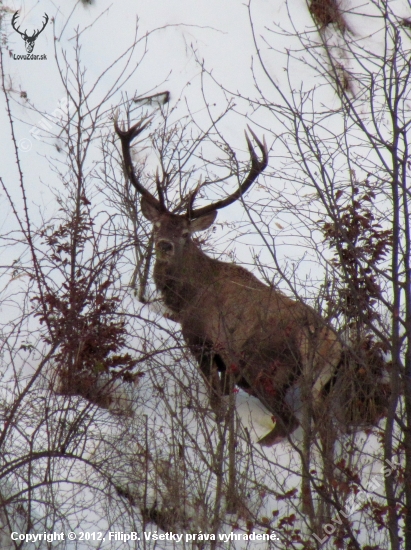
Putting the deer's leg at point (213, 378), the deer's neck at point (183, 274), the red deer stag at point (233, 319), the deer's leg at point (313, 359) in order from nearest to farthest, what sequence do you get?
the deer's leg at point (313, 359) → the deer's leg at point (213, 378) → the red deer stag at point (233, 319) → the deer's neck at point (183, 274)

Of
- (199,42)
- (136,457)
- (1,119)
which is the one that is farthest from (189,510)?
(199,42)

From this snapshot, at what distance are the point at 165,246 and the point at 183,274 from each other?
0.46 meters

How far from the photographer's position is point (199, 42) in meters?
17.0

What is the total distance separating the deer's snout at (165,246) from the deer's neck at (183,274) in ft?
0.42

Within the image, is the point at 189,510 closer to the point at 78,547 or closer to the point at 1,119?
the point at 78,547

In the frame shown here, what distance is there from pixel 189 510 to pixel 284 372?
1.66 m

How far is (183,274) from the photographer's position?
28.4ft

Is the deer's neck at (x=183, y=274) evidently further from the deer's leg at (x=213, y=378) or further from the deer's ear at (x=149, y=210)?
the deer's leg at (x=213, y=378)

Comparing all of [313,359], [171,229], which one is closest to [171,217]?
[171,229]

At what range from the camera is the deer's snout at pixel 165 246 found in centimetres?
882

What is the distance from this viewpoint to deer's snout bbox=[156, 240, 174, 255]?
347 inches

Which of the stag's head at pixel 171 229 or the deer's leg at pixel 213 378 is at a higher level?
the stag's head at pixel 171 229

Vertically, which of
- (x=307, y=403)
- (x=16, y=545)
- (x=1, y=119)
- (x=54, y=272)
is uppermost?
(x=1, y=119)

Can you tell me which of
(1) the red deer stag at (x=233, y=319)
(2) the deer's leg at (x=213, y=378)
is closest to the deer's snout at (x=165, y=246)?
(1) the red deer stag at (x=233, y=319)
